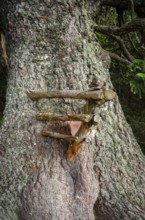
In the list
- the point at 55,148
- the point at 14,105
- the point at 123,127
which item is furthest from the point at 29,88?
the point at 123,127

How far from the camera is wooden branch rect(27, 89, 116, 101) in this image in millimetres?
2166

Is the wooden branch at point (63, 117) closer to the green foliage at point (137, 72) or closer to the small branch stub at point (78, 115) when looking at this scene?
the small branch stub at point (78, 115)

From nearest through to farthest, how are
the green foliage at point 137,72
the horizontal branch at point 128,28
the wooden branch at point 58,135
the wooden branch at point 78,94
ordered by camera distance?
1. the wooden branch at point 78,94
2. the wooden branch at point 58,135
3. the horizontal branch at point 128,28
4. the green foliage at point 137,72

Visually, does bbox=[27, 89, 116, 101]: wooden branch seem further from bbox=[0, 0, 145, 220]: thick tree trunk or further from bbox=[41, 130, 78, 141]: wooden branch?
bbox=[41, 130, 78, 141]: wooden branch

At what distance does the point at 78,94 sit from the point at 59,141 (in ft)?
1.71

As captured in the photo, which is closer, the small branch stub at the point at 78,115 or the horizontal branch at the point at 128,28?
the small branch stub at the point at 78,115

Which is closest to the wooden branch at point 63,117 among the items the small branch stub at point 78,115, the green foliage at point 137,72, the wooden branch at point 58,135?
the small branch stub at point 78,115

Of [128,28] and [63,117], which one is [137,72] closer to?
[128,28]

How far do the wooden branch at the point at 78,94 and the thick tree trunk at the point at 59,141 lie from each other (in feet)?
0.30

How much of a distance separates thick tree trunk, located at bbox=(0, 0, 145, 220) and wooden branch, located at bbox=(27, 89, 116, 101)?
90 millimetres

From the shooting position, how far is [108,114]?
2.96m

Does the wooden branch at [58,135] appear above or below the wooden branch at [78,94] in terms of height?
below

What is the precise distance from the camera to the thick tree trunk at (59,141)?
8.65ft

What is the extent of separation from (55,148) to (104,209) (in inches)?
31.7
